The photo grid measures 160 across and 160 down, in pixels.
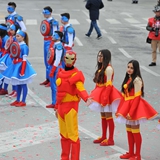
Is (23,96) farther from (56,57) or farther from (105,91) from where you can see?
(105,91)

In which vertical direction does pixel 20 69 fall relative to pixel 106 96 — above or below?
below

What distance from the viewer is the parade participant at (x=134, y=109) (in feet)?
30.9

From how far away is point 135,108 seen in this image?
9.44 m

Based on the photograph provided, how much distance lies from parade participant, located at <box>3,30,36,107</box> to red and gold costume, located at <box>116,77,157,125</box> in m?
4.01

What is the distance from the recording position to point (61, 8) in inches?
1308

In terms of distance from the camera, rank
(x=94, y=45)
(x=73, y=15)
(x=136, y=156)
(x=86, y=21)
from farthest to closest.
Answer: (x=73, y=15) → (x=86, y=21) → (x=94, y=45) → (x=136, y=156)

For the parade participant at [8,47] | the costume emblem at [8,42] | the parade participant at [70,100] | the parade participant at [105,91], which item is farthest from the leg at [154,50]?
the parade participant at [70,100]

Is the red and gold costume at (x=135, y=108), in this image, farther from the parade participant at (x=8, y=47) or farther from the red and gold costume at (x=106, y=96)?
the parade participant at (x=8, y=47)

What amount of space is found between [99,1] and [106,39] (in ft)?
6.08

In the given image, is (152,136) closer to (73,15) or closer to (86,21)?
(86,21)

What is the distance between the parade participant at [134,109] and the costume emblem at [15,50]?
158 inches

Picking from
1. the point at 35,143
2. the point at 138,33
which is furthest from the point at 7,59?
the point at 138,33

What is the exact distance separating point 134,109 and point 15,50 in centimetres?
451

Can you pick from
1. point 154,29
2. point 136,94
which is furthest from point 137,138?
point 154,29
